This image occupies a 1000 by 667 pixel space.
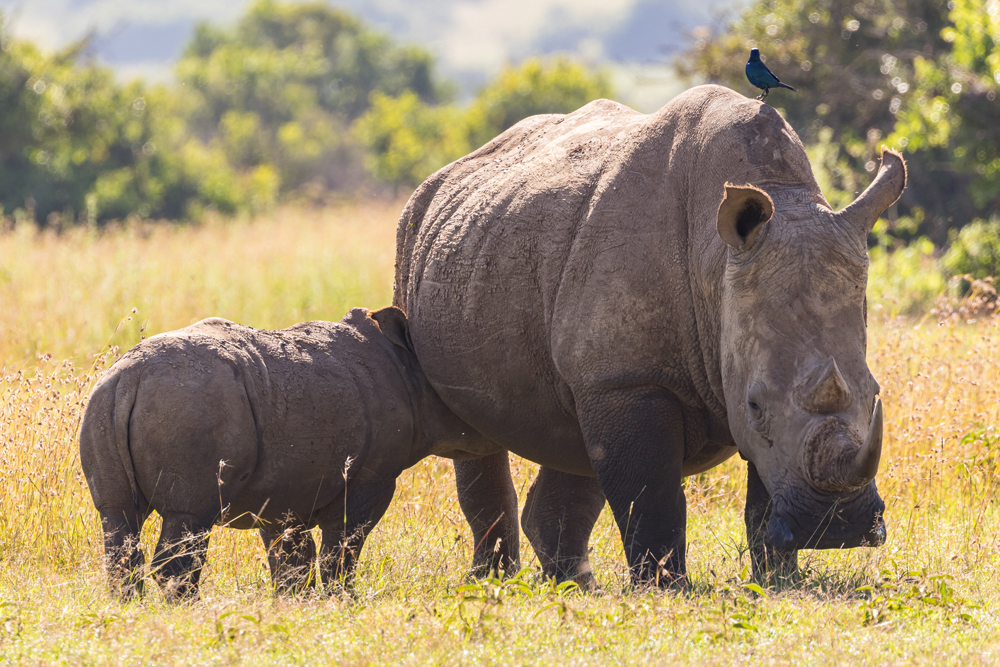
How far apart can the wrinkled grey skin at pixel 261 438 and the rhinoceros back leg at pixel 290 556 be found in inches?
0.4

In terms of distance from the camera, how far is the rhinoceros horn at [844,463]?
4.17 meters

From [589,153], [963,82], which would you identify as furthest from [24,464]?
[963,82]

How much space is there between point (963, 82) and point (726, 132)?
8482mm

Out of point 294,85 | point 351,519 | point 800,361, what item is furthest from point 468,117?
point 800,361

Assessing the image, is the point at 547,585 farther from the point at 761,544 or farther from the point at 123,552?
the point at 123,552

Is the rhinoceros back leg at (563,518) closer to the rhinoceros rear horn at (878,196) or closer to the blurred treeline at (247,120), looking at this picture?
the rhinoceros rear horn at (878,196)

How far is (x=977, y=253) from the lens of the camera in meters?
13.3

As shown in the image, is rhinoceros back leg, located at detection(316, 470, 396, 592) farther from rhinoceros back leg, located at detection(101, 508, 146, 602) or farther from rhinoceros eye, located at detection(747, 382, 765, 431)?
rhinoceros eye, located at detection(747, 382, 765, 431)

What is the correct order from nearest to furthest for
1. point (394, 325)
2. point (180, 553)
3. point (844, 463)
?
point (844, 463) → point (180, 553) → point (394, 325)

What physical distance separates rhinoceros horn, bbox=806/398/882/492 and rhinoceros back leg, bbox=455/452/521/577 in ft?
7.82

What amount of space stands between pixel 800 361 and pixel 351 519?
207 cm

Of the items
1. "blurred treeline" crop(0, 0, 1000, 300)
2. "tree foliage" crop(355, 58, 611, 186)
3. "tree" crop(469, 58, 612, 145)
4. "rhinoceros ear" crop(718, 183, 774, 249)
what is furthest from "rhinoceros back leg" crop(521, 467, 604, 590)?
"tree" crop(469, 58, 612, 145)

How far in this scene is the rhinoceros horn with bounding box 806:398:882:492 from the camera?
4.17 m

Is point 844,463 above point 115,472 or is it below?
above
